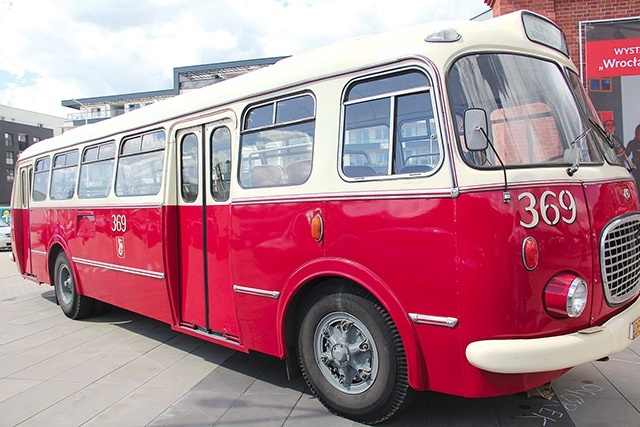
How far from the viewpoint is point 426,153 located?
3283 millimetres

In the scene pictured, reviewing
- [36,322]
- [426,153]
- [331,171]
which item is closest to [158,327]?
[36,322]

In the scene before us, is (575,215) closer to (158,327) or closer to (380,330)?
(380,330)

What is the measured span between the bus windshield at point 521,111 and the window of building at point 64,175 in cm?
620

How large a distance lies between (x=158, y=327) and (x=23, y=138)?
64.2 metres

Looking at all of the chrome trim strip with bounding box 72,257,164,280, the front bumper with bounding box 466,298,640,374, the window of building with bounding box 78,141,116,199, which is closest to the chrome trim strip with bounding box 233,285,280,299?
the chrome trim strip with bounding box 72,257,164,280

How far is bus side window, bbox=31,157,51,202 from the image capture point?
854 centimetres

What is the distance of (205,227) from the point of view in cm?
506

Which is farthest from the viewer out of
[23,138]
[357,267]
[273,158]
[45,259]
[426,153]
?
[23,138]

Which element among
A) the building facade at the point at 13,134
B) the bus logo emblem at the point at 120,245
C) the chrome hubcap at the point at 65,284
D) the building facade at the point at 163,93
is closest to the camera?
the bus logo emblem at the point at 120,245

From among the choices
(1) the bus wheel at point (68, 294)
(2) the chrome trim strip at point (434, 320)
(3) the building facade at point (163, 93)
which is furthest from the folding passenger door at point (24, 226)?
(3) the building facade at point (163, 93)

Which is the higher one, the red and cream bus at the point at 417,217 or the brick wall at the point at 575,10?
the brick wall at the point at 575,10

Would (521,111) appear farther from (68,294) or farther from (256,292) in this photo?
(68,294)

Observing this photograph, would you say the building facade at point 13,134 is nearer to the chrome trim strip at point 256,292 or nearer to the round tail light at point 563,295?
the chrome trim strip at point 256,292

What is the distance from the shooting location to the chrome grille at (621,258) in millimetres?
3366
